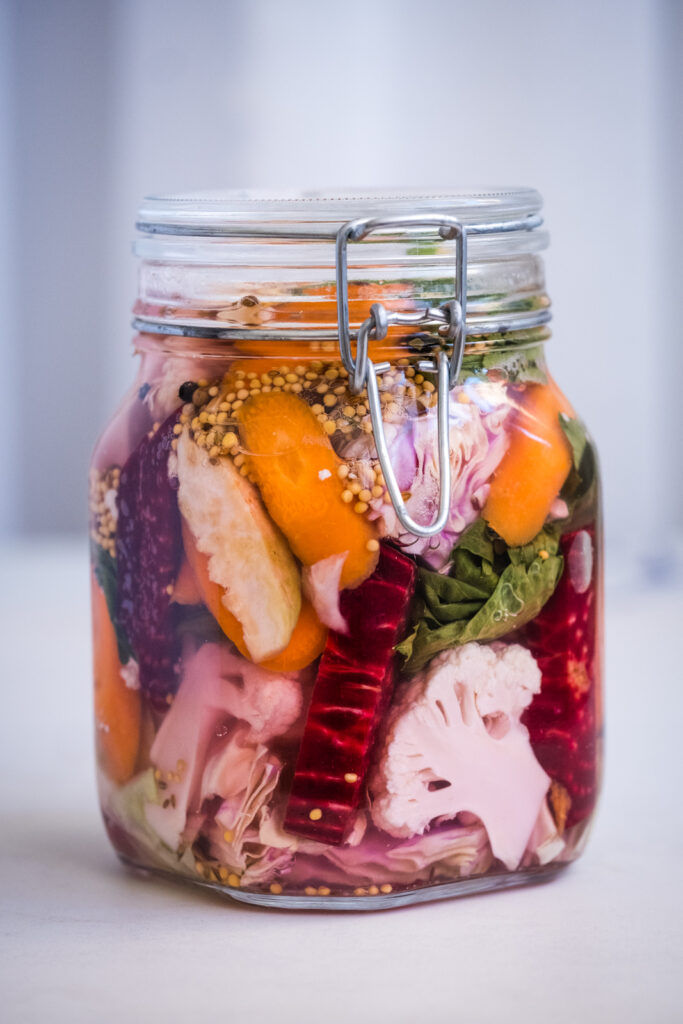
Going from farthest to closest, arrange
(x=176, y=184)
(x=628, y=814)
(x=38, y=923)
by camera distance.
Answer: (x=176, y=184) → (x=628, y=814) → (x=38, y=923)

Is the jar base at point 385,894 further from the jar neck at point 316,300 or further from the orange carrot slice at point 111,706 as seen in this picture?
the jar neck at point 316,300

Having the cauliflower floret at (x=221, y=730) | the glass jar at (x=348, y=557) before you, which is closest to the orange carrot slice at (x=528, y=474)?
the glass jar at (x=348, y=557)

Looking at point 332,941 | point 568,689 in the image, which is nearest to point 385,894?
point 332,941

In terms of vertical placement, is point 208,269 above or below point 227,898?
above

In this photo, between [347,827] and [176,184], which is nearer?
[347,827]

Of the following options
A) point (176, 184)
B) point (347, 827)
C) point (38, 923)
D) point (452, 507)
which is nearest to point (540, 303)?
point (452, 507)

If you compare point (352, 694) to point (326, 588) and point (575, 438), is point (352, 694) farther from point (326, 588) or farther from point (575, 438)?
point (575, 438)

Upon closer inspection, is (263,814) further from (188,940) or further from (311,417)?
(311,417)

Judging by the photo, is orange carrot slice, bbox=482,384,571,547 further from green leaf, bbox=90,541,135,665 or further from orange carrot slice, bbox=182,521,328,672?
green leaf, bbox=90,541,135,665
